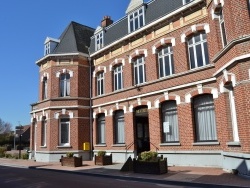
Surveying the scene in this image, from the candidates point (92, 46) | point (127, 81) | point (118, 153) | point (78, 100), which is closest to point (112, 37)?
point (92, 46)

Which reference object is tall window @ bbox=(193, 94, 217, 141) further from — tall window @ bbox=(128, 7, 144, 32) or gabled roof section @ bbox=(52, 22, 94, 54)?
gabled roof section @ bbox=(52, 22, 94, 54)

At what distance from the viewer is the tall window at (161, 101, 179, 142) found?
49.8ft

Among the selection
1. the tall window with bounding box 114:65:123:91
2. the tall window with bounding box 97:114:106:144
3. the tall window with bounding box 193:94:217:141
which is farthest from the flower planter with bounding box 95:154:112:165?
the tall window with bounding box 193:94:217:141

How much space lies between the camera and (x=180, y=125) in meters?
14.6

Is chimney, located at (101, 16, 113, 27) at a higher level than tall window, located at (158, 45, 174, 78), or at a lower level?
higher

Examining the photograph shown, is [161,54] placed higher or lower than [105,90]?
higher

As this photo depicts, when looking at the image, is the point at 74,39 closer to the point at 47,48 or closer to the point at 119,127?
the point at 47,48

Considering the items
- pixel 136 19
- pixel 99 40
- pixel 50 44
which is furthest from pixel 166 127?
pixel 50 44

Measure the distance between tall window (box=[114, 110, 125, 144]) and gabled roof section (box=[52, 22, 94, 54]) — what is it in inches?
269

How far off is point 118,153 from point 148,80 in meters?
5.62

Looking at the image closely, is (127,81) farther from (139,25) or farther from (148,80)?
(139,25)

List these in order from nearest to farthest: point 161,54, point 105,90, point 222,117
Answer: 1. point 222,117
2. point 161,54
3. point 105,90

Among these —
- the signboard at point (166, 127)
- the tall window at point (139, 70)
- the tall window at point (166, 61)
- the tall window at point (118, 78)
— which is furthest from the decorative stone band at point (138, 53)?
the signboard at point (166, 127)

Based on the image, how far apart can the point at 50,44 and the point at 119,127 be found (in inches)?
395
